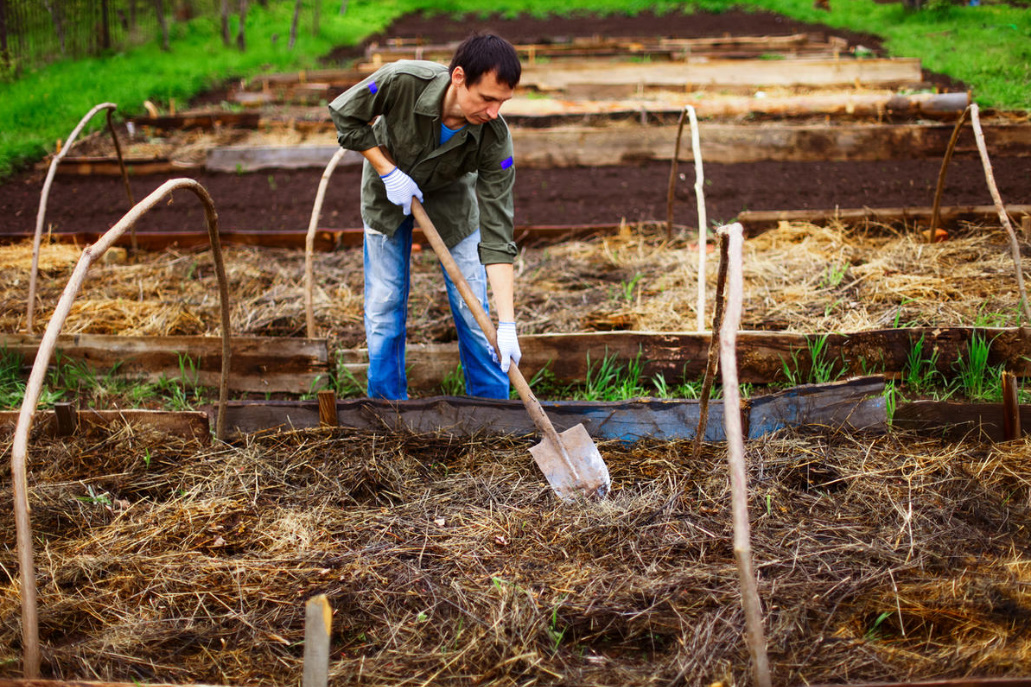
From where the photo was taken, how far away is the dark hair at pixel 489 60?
214 cm

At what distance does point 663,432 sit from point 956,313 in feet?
5.98

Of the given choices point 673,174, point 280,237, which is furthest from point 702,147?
point 280,237

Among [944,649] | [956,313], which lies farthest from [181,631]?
[956,313]

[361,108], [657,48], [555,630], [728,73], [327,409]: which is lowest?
[555,630]

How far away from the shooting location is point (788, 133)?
6.45 m

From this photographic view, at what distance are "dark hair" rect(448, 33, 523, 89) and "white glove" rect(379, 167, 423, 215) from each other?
44 cm

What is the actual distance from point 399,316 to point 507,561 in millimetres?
1138

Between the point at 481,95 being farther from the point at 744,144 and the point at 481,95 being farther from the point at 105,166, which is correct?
the point at 105,166

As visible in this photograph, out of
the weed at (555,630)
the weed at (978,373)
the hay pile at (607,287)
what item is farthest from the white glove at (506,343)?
the weed at (978,373)

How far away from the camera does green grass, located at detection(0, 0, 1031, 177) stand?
514 centimetres

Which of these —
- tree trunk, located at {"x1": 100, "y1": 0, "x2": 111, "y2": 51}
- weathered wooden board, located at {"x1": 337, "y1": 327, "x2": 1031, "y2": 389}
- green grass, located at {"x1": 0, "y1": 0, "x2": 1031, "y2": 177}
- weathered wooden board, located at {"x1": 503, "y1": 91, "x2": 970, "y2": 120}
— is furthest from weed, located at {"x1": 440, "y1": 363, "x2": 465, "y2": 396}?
tree trunk, located at {"x1": 100, "y1": 0, "x2": 111, "y2": 51}

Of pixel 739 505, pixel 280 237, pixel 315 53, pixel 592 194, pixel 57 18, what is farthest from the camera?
pixel 315 53

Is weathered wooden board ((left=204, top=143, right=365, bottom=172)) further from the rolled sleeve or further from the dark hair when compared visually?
the dark hair

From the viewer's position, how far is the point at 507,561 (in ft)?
6.98
